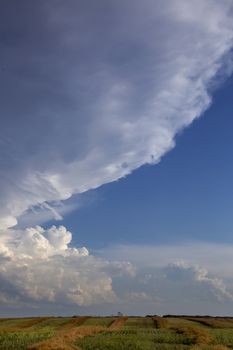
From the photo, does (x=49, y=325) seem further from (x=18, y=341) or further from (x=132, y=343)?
(x=132, y=343)

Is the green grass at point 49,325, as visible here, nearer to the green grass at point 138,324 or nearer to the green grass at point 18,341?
the green grass at point 138,324

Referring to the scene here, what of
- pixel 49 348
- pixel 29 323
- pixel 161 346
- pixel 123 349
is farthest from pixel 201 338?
pixel 29 323

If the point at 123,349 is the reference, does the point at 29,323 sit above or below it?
above

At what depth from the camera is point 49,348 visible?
34375 millimetres

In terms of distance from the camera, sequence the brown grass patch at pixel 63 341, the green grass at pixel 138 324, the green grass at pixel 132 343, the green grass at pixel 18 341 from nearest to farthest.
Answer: the brown grass patch at pixel 63 341
the green grass at pixel 132 343
the green grass at pixel 18 341
the green grass at pixel 138 324

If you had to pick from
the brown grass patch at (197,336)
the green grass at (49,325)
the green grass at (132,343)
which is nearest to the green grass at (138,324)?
the green grass at (49,325)

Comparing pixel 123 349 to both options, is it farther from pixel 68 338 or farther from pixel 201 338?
pixel 201 338

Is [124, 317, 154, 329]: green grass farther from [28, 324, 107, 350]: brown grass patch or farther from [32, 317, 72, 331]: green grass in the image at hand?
[28, 324, 107, 350]: brown grass patch

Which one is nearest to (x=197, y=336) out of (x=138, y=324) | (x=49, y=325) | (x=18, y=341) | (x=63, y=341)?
(x=63, y=341)

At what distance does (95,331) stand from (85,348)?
17.5 metres

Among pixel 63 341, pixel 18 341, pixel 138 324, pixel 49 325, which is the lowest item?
pixel 63 341

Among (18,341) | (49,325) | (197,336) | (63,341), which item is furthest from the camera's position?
(49,325)

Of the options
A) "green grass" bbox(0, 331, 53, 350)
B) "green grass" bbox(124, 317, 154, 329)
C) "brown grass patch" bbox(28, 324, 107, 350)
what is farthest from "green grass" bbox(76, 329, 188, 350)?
"green grass" bbox(124, 317, 154, 329)

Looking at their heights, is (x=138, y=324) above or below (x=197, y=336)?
above
